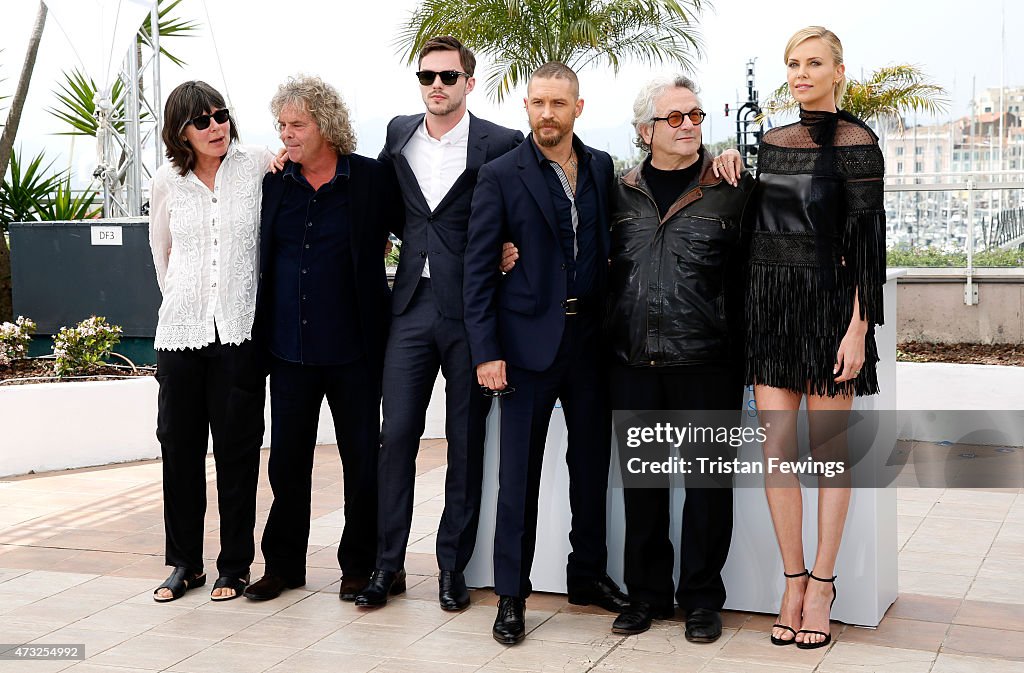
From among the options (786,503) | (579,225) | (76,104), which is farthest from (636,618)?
(76,104)

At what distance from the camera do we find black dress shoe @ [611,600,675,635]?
362 centimetres

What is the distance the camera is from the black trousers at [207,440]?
400cm

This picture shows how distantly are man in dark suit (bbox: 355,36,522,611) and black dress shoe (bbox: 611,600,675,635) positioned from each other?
602 millimetres

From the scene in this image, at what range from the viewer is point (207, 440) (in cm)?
413

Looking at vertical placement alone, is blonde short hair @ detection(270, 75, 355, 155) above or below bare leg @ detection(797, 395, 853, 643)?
above

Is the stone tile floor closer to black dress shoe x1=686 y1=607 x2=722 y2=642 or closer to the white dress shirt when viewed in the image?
black dress shoe x1=686 y1=607 x2=722 y2=642

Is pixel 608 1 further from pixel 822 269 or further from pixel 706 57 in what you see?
pixel 822 269

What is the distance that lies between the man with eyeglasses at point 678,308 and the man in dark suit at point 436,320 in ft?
1.71

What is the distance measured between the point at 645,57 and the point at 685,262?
867cm

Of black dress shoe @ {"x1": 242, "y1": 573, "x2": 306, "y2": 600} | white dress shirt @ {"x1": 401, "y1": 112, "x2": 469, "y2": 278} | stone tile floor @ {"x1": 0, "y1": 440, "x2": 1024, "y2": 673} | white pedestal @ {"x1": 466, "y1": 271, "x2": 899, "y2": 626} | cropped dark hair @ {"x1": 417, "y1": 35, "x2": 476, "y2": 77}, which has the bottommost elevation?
stone tile floor @ {"x1": 0, "y1": 440, "x2": 1024, "y2": 673}

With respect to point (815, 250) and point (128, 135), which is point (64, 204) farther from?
point (815, 250)

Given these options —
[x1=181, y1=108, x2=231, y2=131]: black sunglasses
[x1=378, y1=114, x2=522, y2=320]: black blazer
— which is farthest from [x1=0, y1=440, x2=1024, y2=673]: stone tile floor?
[x1=181, y1=108, x2=231, y2=131]: black sunglasses

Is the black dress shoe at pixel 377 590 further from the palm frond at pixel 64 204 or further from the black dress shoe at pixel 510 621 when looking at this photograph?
the palm frond at pixel 64 204

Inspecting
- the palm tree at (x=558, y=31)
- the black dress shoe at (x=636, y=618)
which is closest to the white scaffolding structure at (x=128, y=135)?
the palm tree at (x=558, y=31)
